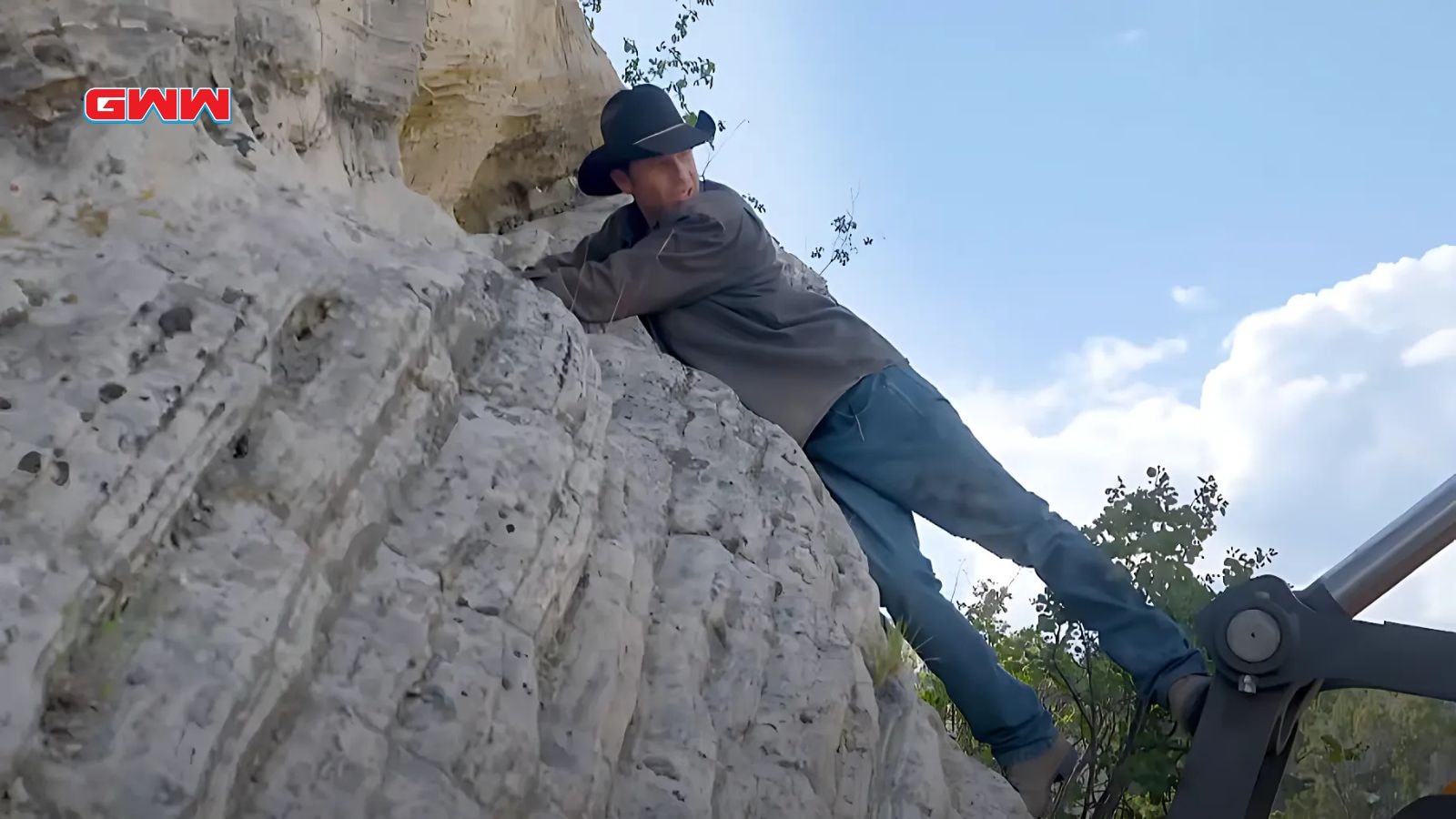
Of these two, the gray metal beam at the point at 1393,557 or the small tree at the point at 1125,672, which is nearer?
the gray metal beam at the point at 1393,557

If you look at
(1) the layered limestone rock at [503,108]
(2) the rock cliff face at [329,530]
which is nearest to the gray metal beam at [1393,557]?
(2) the rock cliff face at [329,530]

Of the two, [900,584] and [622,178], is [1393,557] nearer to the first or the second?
[900,584]

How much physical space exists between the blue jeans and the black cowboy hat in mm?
1039

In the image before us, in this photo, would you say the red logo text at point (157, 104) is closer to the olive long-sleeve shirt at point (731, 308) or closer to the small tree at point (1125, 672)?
the olive long-sleeve shirt at point (731, 308)

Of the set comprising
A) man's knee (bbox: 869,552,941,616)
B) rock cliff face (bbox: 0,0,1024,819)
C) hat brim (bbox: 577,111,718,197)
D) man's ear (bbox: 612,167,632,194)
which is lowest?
rock cliff face (bbox: 0,0,1024,819)

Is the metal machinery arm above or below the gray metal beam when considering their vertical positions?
below

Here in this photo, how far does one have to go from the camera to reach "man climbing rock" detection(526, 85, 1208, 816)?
3.50 meters

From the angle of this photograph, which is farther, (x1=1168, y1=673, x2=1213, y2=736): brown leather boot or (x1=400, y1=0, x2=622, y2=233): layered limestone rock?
(x1=400, y1=0, x2=622, y2=233): layered limestone rock

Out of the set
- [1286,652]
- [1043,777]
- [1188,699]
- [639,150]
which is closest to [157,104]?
[639,150]

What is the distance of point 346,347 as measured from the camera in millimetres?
2201

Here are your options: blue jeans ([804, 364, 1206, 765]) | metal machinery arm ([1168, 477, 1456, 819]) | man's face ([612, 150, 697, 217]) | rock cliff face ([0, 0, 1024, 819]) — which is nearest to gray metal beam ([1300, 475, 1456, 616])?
metal machinery arm ([1168, 477, 1456, 819])

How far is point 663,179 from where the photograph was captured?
13.5ft

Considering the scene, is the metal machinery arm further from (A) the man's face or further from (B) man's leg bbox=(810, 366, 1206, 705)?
(A) the man's face

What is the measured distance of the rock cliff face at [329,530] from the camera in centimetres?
168
